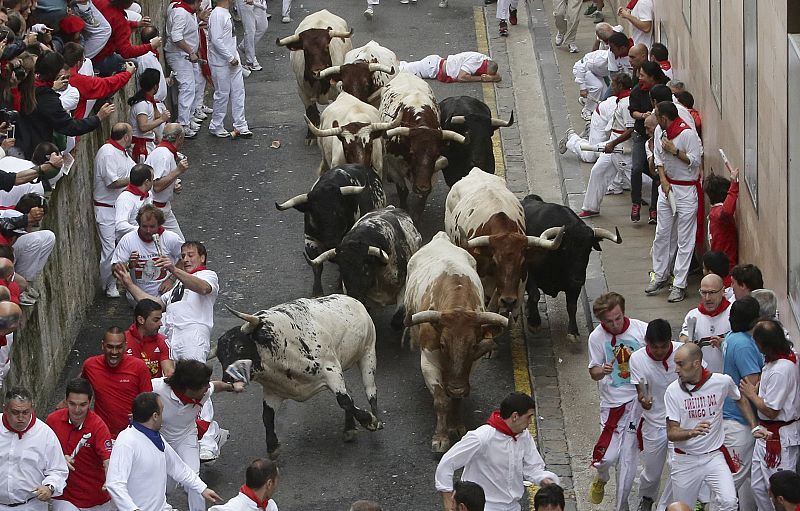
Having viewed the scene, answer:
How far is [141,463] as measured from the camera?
33.7 ft

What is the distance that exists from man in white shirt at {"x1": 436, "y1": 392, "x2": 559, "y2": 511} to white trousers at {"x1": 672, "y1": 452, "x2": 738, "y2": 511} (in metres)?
1.05

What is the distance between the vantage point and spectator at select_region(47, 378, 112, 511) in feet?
34.7

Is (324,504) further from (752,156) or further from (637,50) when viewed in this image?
(637,50)

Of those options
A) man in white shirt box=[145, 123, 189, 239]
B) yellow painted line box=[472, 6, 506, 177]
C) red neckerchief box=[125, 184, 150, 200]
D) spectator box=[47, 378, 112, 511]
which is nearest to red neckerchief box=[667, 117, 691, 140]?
yellow painted line box=[472, 6, 506, 177]

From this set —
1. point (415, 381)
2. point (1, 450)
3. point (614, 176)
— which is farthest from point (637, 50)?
point (1, 450)

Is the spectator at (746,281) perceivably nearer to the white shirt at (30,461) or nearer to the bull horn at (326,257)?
the bull horn at (326,257)

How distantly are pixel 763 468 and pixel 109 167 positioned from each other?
826 centimetres

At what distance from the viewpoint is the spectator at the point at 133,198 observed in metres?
14.9

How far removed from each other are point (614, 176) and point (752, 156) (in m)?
4.20

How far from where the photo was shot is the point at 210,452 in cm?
1282

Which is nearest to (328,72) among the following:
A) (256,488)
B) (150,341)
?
(150,341)

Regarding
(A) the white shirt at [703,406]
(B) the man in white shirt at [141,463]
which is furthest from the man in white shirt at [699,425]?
(B) the man in white shirt at [141,463]

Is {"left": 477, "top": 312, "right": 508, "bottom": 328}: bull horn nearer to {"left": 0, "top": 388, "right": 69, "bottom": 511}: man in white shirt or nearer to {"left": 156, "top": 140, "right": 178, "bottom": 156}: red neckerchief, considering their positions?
{"left": 0, "top": 388, "right": 69, "bottom": 511}: man in white shirt

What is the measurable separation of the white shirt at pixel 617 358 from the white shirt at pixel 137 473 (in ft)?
10.5
